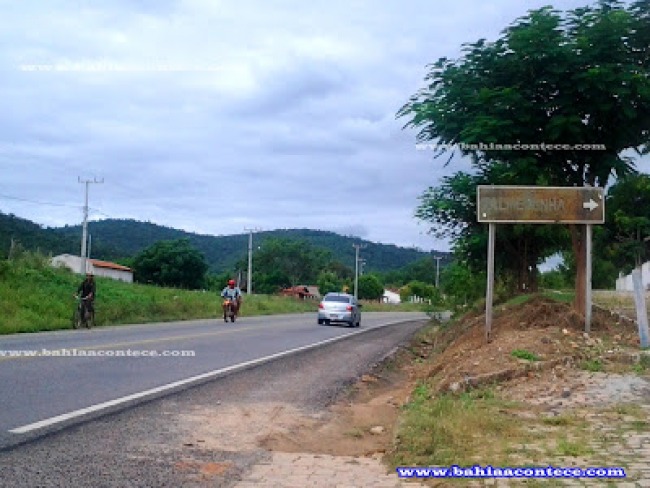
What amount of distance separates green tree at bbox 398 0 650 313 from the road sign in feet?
3.50

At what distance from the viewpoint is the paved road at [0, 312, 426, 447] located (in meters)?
8.74

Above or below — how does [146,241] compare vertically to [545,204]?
above

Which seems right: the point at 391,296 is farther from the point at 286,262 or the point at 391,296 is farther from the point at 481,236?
the point at 481,236

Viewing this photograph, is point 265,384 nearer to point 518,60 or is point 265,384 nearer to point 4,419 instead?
point 4,419

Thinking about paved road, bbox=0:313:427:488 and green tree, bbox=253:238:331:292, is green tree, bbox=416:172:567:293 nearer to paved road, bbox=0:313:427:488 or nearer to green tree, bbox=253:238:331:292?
paved road, bbox=0:313:427:488

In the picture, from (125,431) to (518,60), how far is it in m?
9.88

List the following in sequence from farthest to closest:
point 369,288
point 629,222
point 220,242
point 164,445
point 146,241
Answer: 1. point 220,242
2. point 369,288
3. point 146,241
4. point 629,222
5. point 164,445

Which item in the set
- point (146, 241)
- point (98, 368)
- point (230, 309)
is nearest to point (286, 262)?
→ point (146, 241)

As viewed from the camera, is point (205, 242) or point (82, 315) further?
point (205, 242)

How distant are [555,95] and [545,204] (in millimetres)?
2250

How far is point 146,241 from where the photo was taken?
10219 cm

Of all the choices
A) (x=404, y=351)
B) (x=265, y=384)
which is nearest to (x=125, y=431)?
(x=265, y=384)

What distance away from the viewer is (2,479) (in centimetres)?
596

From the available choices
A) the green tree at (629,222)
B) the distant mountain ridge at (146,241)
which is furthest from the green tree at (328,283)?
the green tree at (629,222)
